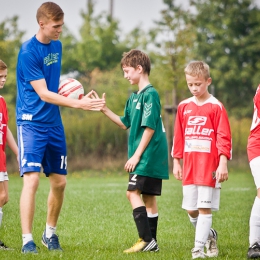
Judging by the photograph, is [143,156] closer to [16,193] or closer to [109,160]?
[16,193]

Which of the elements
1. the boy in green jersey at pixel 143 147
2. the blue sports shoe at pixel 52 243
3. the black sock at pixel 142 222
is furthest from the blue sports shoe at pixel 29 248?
the black sock at pixel 142 222

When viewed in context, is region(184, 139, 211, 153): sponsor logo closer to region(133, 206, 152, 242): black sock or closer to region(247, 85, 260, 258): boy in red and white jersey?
region(247, 85, 260, 258): boy in red and white jersey

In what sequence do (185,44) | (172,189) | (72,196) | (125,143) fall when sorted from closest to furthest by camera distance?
(72,196), (172,189), (185,44), (125,143)

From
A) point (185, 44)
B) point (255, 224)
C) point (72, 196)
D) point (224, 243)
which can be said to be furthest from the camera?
→ point (185, 44)

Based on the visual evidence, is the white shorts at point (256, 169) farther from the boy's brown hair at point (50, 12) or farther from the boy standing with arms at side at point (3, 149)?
the boy standing with arms at side at point (3, 149)

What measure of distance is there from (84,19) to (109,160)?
529 inches

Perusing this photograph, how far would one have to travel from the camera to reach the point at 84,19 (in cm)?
3625

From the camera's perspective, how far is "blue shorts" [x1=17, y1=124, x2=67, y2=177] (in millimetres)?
5914

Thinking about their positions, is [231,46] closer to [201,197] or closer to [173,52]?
[173,52]

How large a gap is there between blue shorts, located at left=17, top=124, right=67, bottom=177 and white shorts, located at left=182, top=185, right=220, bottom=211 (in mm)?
1264

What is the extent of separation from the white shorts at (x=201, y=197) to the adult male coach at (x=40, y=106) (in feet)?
3.65

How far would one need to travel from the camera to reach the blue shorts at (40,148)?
5.91 m

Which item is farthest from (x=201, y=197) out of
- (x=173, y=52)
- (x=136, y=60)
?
(x=173, y=52)

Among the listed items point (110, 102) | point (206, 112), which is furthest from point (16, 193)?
point (110, 102)
